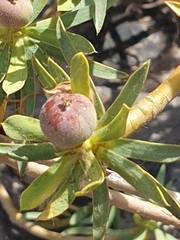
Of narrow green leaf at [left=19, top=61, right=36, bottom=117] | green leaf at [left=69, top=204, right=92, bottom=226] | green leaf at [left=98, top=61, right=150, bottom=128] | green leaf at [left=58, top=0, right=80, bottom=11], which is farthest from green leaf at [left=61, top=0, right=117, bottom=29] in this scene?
green leaf at [left=69, top=204, right=92, bottom=226]

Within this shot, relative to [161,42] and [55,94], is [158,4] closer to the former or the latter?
[161,42]

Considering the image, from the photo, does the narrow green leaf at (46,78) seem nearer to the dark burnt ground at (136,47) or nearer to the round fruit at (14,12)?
the round fruit at (14,12)

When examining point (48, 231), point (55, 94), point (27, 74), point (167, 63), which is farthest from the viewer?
point (167, 63)

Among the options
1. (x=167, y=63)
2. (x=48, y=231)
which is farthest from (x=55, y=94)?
(x=167, y=63)

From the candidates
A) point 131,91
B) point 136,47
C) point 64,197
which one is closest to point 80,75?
point 131,91

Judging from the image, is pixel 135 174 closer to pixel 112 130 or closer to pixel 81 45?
pixel 112 130

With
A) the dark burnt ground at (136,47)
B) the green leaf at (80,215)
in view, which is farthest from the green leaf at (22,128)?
the dark burnt ground at (136,47)
